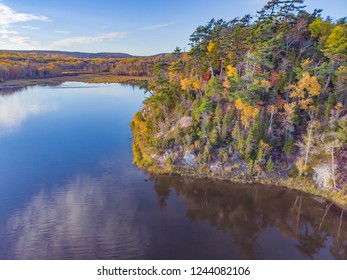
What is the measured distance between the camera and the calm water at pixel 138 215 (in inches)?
780

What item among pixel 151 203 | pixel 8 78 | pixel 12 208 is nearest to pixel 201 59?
pixel 151 203

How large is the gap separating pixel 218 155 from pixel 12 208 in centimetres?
2213

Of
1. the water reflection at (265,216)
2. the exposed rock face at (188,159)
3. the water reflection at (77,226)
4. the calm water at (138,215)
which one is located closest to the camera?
the water reflection at (77,226)

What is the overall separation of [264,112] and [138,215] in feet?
63.9

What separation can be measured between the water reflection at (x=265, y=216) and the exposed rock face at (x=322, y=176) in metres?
2.08

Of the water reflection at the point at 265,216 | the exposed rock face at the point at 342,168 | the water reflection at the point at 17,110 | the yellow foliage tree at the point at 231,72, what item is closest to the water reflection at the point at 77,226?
the water reflection at the point at 265,216

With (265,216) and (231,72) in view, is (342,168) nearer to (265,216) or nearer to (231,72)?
(265,216)

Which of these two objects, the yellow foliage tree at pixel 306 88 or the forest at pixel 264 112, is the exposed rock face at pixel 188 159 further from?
the yellow foliage tree at pixel 306 88

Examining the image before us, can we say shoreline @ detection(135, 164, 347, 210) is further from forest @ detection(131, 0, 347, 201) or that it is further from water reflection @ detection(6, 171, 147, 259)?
water reflection @ detection(6, 171, 147, 259)

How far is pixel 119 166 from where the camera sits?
33906 millimetres

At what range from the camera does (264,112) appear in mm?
32125

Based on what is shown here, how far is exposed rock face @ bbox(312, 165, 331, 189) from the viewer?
26.9 metres

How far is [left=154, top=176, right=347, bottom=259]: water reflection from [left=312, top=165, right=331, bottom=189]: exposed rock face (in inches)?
81.9

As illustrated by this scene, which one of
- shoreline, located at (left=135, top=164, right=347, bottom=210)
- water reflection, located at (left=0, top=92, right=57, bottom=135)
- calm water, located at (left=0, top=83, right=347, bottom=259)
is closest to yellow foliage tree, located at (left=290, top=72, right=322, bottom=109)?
shoreline, located at (left=135, top=164, right=347, bottom=210)
